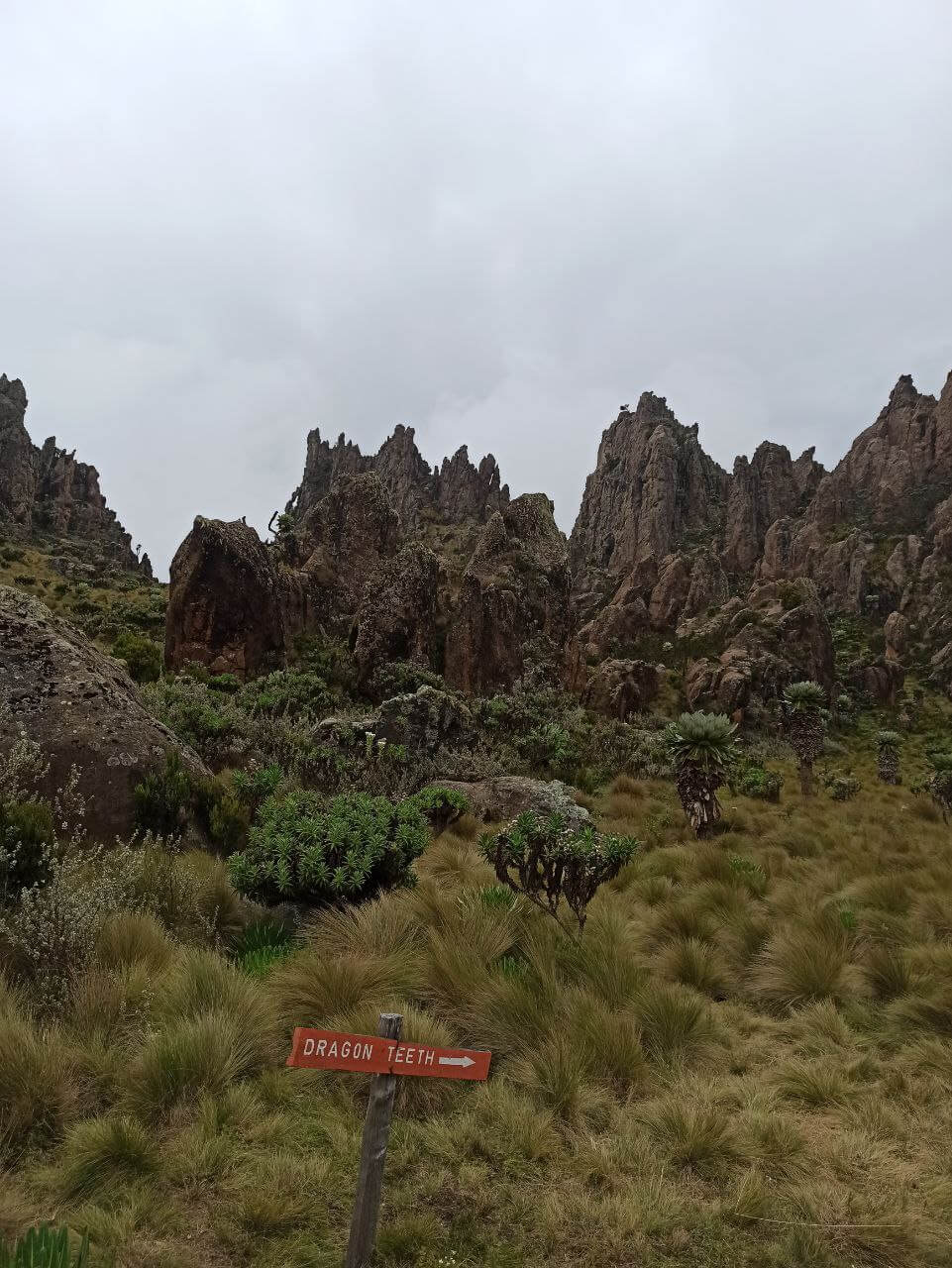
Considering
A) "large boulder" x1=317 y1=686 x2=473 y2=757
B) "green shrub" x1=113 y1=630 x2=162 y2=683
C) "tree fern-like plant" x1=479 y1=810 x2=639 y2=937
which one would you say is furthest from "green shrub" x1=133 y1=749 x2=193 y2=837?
A: "green shrub" x1=113 y1=630 x2=162 y2=683

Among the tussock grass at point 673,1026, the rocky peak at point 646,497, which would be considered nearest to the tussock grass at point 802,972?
the tussock grass at point 673,1026

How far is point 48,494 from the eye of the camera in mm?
88875

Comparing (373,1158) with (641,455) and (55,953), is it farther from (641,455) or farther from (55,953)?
(641,455)

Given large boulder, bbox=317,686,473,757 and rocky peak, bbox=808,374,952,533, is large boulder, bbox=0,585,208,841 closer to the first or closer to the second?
large boulder, bbox=317,686,473,757

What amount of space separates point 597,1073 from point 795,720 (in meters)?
28.4

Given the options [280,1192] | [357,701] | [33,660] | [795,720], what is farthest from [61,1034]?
[795,720]

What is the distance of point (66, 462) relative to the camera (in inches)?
3671

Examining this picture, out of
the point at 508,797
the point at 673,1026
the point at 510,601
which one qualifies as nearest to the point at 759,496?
the point at 510,601

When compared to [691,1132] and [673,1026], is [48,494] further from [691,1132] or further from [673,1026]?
[691,1132]

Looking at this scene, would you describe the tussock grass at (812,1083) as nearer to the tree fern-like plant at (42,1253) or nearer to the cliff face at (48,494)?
the tree fern-like plant at (42,1253)

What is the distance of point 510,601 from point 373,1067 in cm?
2678

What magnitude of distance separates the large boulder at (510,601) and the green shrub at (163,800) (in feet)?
60.1

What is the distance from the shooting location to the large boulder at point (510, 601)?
28.3 meters

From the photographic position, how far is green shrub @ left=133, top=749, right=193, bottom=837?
28.3ft
